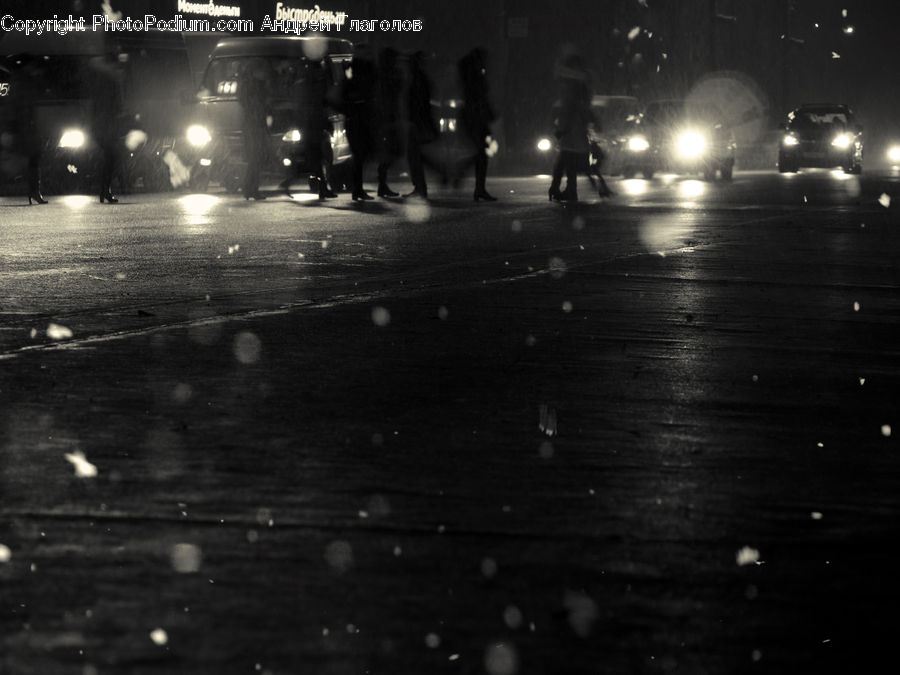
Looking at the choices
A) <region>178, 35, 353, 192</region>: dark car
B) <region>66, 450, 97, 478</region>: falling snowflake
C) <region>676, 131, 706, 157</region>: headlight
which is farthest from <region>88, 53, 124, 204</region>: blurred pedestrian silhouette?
<region>66, 450, 97, 478</region>: falling snowflake

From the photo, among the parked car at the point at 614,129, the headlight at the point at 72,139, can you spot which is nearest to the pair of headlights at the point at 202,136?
the headlight at the point at 72,139

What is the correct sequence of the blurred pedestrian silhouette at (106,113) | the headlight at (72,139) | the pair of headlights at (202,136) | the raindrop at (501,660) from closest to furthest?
the raindrop at (501,660) → the blurred pedestrian silhouette at (106,113) → the pair of headlights at (202,136) → the headlight at (72,139)

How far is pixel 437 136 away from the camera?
2803cm

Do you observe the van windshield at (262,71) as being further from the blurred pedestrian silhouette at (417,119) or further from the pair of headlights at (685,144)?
the pair of headlights at (685,144)

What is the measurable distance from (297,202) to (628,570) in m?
21.5

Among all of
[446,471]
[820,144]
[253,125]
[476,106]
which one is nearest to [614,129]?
[820,144]

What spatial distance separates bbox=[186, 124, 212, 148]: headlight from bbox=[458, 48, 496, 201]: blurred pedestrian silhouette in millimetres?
5006

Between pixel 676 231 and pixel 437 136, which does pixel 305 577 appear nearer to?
pixel 676 231

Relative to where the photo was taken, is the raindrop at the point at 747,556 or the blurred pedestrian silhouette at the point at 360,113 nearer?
the raindrop at the point at 747,556

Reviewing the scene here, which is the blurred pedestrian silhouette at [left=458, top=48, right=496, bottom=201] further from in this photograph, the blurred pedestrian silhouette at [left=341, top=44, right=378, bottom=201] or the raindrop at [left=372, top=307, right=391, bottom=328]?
the raindrop at [left=372, top=307, right=391, bottom=328]

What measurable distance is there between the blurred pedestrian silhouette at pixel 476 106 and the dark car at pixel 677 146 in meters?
11.2

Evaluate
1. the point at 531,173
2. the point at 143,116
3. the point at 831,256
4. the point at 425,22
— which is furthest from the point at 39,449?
the point at 425,22

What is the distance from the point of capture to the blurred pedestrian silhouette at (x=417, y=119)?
2739 centimetres

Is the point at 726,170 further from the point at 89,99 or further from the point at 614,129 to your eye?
the point at 89,99
